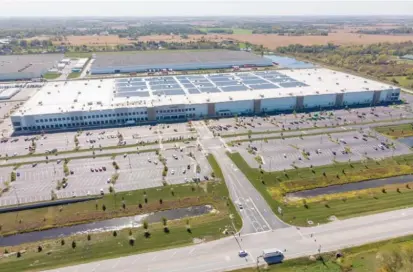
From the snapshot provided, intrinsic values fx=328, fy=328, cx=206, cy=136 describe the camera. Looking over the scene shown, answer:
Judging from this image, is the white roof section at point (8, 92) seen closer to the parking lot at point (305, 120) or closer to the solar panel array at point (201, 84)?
the solar panel array at point (201, 84)

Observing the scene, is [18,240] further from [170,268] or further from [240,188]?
[240,188]

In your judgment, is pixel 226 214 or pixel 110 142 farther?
pixel 110 142

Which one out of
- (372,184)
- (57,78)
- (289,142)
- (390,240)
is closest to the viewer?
(390,240)

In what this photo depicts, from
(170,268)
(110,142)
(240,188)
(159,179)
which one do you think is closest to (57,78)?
(110,142)

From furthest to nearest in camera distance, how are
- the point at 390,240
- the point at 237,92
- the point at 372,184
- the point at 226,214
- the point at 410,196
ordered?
the point at 237,92 → the point at 372,184 → the point at 410,196 → the point at 226,214 → the point at 390,240

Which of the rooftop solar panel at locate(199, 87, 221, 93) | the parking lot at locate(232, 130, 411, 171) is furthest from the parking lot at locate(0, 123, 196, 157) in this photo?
the rooftop solar panel at locate(199, 87, 221, 93)

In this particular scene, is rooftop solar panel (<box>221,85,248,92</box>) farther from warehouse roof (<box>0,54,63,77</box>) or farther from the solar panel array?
warehouse roof (<box>0,54,63,77</box>)
